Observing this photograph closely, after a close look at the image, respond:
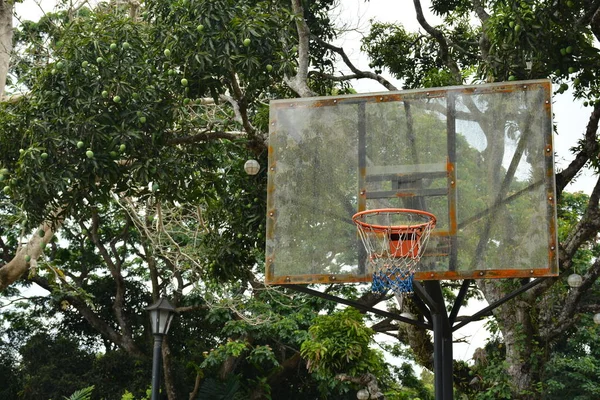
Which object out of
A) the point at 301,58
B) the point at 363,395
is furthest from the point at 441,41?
the point at 363,395

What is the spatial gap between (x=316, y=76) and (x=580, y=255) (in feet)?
22.3

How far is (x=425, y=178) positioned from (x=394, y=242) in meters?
0.61

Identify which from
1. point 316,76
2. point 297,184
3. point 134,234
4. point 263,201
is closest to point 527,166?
point 297,184

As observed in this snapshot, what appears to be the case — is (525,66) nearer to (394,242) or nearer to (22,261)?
(394,242)

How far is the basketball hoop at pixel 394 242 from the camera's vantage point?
22.5 feet

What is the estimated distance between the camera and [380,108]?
299 inches

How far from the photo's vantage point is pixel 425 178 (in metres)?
7.20

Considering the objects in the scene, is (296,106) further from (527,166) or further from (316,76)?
(316,76)

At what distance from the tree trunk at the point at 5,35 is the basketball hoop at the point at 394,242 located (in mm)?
6924

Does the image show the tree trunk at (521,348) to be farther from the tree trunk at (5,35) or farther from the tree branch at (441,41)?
the tree trunk at (5,35)

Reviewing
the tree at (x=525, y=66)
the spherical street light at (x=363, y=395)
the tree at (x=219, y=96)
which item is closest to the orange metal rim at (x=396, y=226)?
the tree at (x=219, y=96)

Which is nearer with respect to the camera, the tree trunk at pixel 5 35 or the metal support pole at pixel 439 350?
the metal support pole at pixel 439 350

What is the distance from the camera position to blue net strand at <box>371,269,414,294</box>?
267 inches

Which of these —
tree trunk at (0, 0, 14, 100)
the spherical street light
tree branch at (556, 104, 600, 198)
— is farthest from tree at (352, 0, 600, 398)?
tree trunk at (0, 0, 14, 100)
